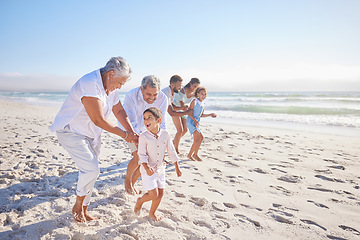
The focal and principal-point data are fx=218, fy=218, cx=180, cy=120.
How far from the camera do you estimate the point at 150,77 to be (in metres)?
2.86

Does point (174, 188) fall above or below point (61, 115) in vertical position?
below

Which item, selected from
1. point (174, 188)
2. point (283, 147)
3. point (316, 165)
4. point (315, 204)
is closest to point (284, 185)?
point (315, 204)

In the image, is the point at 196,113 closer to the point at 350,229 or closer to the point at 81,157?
the point at 81,157

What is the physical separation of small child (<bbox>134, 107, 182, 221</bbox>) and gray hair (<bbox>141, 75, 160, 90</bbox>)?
46 centimetres

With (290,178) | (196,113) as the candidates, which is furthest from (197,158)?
(290,178)

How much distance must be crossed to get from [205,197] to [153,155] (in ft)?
3.98

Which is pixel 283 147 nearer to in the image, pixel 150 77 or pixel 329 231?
pixel 329 231

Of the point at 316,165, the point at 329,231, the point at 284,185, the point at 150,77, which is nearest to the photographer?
the point at 329,231

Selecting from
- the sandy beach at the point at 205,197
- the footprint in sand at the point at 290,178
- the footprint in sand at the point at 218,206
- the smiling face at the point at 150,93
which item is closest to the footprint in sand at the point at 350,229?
the sandy beach at the point at 205,197

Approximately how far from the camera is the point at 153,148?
2.47 m

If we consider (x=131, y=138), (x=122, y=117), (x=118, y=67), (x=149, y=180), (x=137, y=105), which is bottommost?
(x=149, y=180)

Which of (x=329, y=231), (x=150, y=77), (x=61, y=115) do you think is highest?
(x=150, y=77)

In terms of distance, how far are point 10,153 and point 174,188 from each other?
3839 millimetres

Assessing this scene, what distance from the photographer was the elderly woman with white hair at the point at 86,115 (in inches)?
83.5
